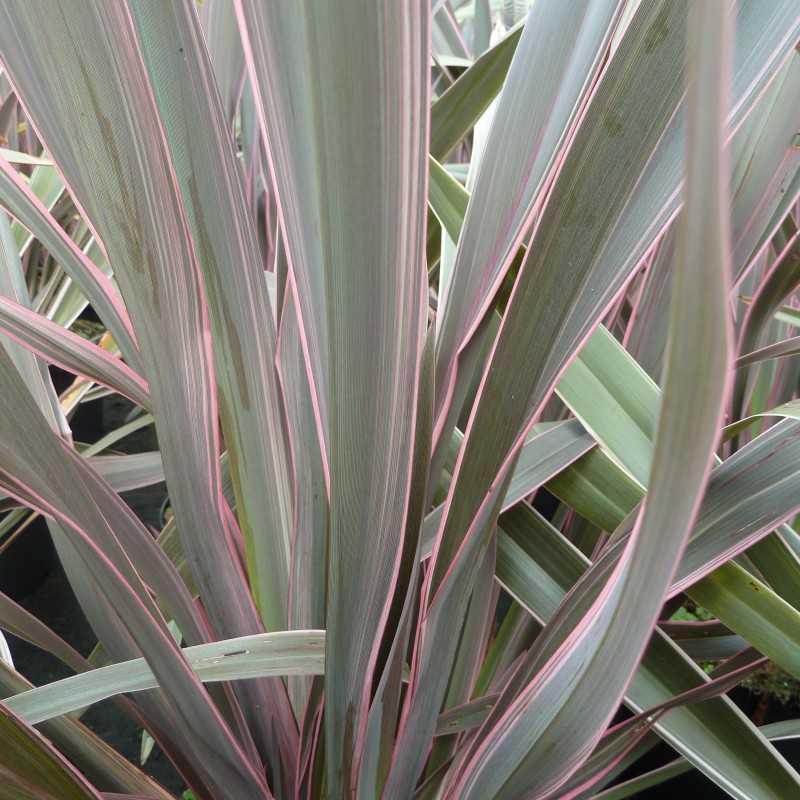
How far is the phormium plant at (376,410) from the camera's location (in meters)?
0.22

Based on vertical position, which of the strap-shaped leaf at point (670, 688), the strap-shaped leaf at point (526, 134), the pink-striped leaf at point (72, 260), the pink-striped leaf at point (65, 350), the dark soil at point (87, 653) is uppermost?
the strap-shaped leaf at point (526, 134)

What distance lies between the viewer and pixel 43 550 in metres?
0.95

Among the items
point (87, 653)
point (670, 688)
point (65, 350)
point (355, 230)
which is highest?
point (355, 230)

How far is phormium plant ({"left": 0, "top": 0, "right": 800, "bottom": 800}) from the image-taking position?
0.22 meters

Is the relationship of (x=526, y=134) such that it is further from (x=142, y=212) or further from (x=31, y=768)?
(x=31, y=768)

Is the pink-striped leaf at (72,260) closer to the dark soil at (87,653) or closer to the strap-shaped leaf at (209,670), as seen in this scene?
the strap-shaped leaf at (209,670)

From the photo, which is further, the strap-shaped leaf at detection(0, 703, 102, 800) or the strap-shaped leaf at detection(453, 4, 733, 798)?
the strap-shaped leaf at detection(0, 703, 102, 800)

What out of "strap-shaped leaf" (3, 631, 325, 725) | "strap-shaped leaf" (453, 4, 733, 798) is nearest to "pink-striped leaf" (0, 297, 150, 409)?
"strap-shaped leaf" (3, 631, 325, 725)

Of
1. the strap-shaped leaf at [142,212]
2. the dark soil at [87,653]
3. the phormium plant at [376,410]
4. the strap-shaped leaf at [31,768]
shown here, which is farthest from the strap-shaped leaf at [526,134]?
the dark soil at [87,653]

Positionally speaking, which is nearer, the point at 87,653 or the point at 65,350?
the point at 65,350

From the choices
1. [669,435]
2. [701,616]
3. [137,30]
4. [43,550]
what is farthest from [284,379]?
[43,550]

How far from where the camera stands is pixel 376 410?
24 centimetres

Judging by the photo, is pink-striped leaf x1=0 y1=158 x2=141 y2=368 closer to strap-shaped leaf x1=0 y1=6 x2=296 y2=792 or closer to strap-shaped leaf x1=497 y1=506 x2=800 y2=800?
strap-shaped leaf x1=0 y1=6 x2=296 y2=792

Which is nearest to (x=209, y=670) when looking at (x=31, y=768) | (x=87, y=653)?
(x=31, y=768)
